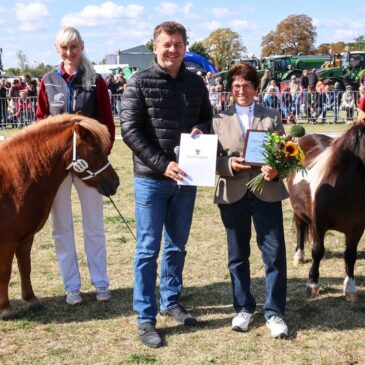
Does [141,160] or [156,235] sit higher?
[141,160]

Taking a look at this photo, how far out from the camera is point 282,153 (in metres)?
3.59

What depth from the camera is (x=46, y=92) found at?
14.6ft

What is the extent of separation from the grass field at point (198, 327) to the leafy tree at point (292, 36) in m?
76.9

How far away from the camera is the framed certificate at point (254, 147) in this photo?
3.68 m

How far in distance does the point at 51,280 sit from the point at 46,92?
2.01m

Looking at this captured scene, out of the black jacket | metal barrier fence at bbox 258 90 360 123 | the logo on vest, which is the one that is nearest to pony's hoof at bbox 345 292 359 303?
the black jacket

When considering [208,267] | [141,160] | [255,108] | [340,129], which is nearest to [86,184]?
[141,160]

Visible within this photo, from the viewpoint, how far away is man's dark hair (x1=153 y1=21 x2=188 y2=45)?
365 cm

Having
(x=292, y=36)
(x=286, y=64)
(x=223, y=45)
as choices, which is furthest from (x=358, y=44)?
(x=286, y=64)

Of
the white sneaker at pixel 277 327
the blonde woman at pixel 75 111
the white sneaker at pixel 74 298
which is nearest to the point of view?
the white sneaker at pixel 277 327

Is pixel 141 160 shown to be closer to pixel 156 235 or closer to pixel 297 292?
pixel 156 235

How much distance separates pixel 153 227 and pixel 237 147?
860mm

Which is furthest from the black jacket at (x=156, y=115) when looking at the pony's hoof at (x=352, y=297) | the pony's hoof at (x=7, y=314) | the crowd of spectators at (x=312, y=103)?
the crowd of spectators at (x=312, y=103)

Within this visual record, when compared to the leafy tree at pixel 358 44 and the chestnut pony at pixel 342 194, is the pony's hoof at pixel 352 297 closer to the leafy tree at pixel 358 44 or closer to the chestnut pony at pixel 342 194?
the chestnut pony at pixel 342 194
